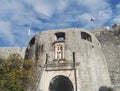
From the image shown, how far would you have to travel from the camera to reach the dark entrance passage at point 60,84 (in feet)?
62.2

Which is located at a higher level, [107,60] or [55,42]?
[55,42]

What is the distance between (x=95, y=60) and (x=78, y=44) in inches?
77.5

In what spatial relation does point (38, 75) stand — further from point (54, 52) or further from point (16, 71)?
point (16, 71)

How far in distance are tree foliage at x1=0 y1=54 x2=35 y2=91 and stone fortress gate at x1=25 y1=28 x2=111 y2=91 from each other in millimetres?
2332

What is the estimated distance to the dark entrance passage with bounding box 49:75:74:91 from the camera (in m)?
18.9

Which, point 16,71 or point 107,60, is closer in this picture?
point 16,71

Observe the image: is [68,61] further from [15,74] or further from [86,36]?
[15,74]

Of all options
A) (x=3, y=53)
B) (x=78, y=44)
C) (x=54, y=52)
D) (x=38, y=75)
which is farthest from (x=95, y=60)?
(x=3, y=53)

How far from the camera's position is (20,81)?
15617 millimetres

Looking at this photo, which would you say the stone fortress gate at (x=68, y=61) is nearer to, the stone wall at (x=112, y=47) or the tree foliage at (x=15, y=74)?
the stone wall at (x=112, y=47)

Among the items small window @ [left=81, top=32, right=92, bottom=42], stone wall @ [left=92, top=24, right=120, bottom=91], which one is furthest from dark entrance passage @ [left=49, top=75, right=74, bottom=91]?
small window @ [left=81, top=32, right=92, bottom=42]

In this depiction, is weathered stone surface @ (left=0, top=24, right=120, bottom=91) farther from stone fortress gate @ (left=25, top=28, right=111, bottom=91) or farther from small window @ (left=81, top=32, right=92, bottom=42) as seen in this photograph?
small window @ (left=81, top=32, right=92, bottom=42)

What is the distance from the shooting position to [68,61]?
19.0 metres

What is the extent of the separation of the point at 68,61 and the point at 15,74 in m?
5.09
